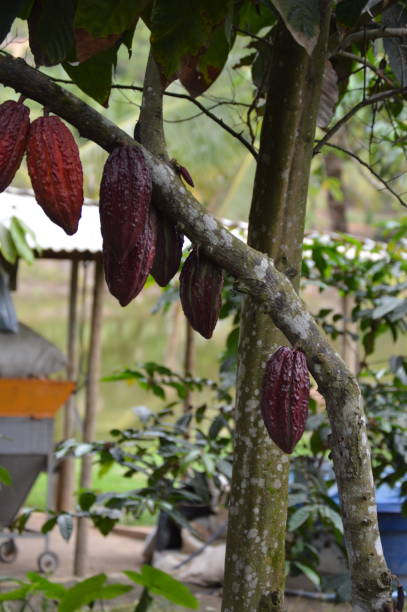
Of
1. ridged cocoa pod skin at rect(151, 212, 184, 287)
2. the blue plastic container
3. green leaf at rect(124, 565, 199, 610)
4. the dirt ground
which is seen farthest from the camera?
the dirt ground

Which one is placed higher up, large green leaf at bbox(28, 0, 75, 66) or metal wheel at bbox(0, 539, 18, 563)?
large green leaf at bbox(28, 0, 75, 66)

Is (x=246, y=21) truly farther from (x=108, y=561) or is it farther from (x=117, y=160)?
(x=108, y=561)

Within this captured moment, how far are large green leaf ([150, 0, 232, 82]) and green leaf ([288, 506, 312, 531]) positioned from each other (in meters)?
1.75

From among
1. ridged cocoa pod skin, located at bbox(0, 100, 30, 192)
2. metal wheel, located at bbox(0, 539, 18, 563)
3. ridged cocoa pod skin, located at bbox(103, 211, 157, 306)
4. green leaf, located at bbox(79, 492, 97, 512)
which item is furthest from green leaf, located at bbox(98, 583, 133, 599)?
metal wheel, located at bbox(0, 539, 18, 563)

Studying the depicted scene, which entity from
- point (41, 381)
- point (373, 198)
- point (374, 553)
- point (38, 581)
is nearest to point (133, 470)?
point (38, 581)

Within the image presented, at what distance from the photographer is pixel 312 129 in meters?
1.49

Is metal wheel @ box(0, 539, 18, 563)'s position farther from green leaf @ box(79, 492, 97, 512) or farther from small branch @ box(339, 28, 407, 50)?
small branch @ box(339, 28, 407, 50)

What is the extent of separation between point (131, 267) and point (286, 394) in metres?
0.24

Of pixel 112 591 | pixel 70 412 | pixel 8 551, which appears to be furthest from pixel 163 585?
pixel 70 412

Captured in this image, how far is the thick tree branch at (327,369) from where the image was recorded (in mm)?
1039

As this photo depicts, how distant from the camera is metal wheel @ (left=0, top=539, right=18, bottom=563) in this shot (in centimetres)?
536

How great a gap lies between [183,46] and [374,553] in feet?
2.23

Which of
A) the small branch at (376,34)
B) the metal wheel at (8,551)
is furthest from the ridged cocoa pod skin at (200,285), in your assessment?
the metal wheel at (8,551)

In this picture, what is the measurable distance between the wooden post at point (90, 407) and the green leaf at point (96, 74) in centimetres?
379
